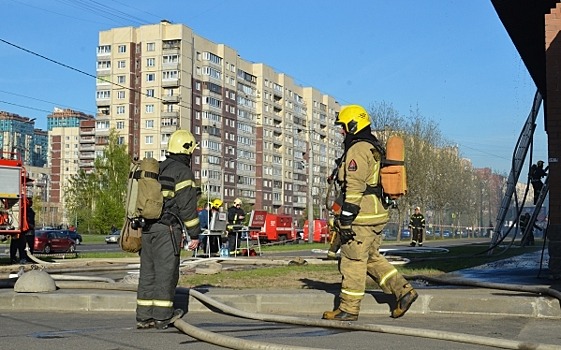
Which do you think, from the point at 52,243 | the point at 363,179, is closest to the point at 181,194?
the point at 363,179

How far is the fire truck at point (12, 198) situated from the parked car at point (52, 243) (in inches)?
716

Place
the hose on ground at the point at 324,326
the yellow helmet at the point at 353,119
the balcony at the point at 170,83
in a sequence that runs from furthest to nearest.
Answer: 1. the balcony at the point at 170,83
2. the yellow helmet at the point at 353,119
3. the hose on ground at the point at 324,326

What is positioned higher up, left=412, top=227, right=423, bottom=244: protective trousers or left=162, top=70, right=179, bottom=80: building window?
left=162, top=70, right=179, bottom=80: building window

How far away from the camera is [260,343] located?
5645 mm

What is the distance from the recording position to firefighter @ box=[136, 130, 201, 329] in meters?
7.04

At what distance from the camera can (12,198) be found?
1984 centimetres

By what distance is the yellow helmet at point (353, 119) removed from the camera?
7.24 m

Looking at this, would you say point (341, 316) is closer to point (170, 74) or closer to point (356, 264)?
point (356, 264)

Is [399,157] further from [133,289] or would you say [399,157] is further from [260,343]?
[133,289]

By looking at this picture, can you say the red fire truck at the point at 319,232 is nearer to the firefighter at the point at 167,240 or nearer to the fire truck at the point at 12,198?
the fire truck at the point at 12,198

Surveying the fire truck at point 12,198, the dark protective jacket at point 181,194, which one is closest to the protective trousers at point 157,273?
the dark protective jacket at point 181,194

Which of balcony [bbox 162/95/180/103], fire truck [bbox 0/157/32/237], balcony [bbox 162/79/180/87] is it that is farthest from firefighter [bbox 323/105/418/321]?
balcony [bbox 162/79/180/87]

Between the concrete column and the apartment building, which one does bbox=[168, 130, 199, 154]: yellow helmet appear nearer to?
the concrete column

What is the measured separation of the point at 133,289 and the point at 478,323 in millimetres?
4028
